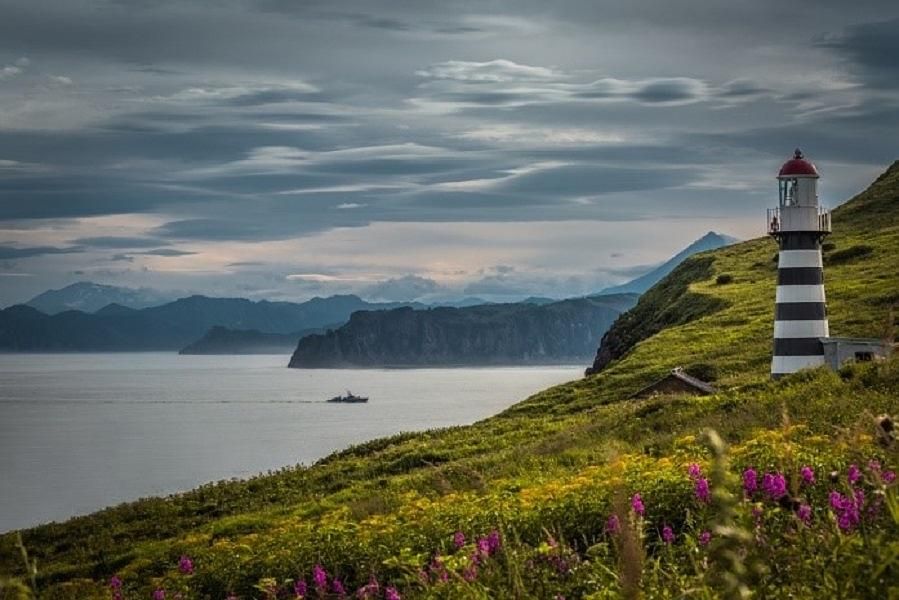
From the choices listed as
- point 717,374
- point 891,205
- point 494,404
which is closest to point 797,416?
point 717,374

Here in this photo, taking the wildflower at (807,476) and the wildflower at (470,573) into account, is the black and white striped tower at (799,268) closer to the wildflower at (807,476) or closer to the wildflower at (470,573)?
the wildflower at (807,476)

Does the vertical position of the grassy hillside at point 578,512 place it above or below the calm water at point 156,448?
above

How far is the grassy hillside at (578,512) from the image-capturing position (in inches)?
275

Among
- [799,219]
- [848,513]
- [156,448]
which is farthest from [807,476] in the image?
[156,448]

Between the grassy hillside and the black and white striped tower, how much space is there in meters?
7.99

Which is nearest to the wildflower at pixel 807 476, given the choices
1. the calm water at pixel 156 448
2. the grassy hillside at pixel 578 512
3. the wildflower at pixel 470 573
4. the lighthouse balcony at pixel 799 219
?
the grassy hillside at pixel 578 512

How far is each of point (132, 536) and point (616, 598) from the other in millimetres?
31515

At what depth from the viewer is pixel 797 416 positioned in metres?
22.5

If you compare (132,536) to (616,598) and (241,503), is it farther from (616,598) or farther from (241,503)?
(616,598)

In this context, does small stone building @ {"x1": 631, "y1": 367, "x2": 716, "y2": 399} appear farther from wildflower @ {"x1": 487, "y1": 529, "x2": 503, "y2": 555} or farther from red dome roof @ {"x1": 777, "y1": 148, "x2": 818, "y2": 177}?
wildflower @ {"x1": 487, "y1": 529, "x2": 503, "y2": 555}

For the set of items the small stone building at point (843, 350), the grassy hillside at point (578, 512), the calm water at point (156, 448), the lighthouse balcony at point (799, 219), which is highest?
the lighthouse balcony at point (799, 219)

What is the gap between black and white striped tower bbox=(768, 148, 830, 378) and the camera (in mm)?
41094

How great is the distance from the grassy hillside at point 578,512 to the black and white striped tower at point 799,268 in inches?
315

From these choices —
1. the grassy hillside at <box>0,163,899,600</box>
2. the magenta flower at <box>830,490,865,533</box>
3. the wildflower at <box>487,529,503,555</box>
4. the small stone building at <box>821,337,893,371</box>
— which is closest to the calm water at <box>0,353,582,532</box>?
the grassy hillside at <box>0,163,899,600</box>
